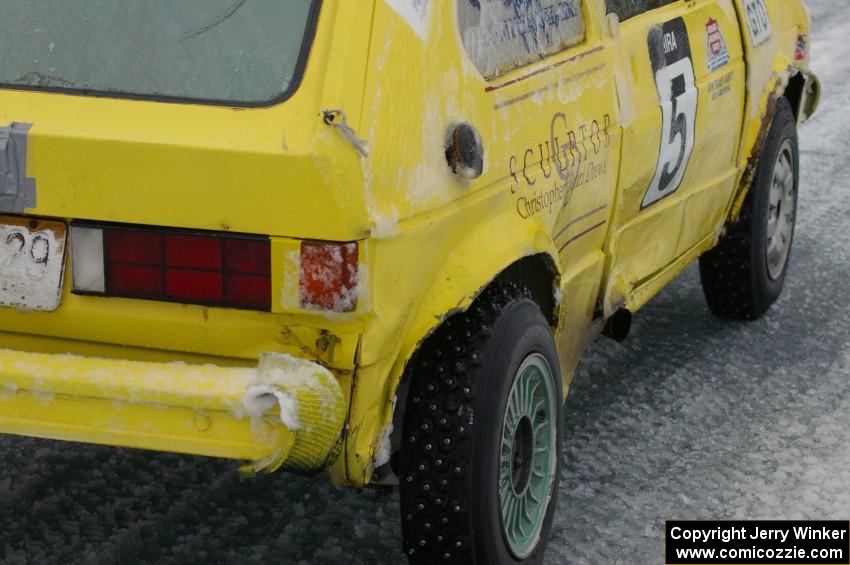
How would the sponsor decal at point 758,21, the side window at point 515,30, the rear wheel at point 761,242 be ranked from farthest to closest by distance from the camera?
1. the rear wheel at point 761,242
2. the sponsor decal at point 758,21
3. the side window at point 515,30

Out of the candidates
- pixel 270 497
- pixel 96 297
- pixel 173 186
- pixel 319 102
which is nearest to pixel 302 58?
pixel 319 102

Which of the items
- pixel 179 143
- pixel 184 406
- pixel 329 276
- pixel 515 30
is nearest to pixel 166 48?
pixel 179 143

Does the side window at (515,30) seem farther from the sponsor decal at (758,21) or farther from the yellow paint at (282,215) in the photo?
the sponsor decal at (758,21)

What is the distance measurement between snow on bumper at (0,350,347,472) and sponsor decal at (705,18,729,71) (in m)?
2.61

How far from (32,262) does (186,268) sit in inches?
13.4

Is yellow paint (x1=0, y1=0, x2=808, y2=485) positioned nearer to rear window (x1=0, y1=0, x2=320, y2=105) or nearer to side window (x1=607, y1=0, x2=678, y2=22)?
rear window (x1=0, y1=0, x2=320, y2=105)

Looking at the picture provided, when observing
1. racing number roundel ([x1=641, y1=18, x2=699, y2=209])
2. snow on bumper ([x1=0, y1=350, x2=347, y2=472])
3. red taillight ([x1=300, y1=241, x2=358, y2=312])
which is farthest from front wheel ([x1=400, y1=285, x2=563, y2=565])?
racing number roundel ([x1=641, y1=18, x2=699, y2=209])

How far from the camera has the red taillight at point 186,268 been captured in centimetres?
328

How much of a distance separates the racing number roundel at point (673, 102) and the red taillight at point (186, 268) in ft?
6.47

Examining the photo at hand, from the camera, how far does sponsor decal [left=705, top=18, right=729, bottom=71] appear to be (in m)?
5.39

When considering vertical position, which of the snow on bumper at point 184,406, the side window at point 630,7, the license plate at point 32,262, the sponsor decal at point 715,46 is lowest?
the snow on bumper at point 184,406

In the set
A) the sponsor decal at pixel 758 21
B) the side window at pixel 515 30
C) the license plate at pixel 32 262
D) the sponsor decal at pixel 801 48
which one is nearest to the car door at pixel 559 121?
the side window at pixel 515 30

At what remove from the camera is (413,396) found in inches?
145

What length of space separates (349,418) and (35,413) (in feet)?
2.24
